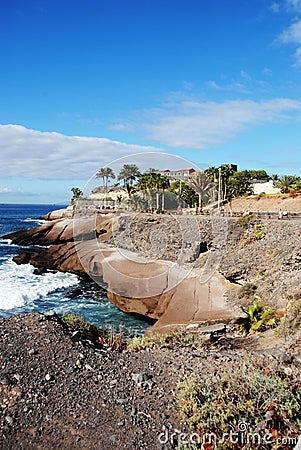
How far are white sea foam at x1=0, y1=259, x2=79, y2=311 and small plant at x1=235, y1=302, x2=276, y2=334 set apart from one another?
12.2 m

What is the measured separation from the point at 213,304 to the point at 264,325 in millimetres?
3863

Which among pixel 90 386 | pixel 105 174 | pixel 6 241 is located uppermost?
pixel 105 174

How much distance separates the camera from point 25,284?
917 inches

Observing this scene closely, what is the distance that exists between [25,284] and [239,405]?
68.2ft

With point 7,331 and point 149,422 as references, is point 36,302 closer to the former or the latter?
point 7,331

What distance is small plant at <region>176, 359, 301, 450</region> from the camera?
4.55 metres

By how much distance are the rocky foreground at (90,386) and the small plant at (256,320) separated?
12.1ft

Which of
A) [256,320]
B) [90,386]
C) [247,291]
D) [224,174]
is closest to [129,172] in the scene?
[256,320]

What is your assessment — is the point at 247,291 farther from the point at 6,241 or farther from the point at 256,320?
the point at 6,241

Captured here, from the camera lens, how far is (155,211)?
26.7 metres

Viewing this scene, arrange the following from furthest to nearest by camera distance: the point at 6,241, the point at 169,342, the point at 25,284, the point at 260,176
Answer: the point at 260,176 < the point at 6,241 < the point at 25,284 < the point at 169,342

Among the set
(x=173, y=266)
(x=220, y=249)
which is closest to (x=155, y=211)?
(x=220, y=249)

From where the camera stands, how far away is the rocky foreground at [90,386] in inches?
189

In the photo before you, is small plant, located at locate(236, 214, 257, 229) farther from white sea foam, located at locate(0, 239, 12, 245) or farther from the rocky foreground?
white sea foam, located at locate(0, 239, 12, 245)
